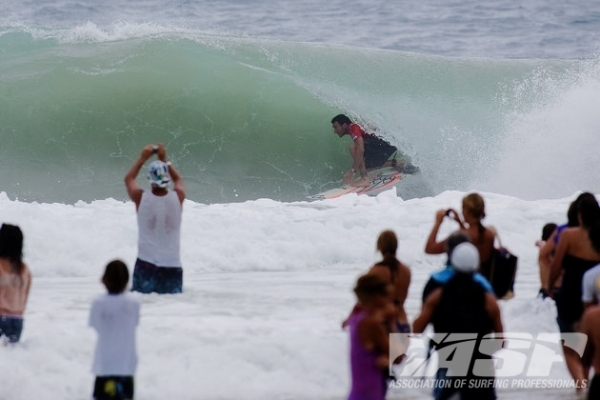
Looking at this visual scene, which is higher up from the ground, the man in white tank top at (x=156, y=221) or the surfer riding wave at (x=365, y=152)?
the surfer riding wave at (x=365, y=152)

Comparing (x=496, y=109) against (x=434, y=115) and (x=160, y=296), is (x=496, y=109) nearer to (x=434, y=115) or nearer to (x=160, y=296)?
(x=434, y=115)

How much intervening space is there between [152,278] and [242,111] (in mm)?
11272

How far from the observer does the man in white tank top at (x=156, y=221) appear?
8656 millimetres

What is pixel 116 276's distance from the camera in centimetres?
603

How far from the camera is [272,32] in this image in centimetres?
3075

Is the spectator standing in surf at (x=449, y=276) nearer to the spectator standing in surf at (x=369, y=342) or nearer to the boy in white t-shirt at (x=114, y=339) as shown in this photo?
the spectator standing in surf at (x=369, y=342)

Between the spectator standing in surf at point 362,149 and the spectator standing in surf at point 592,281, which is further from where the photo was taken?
the spectator standing in surf at point 362,149

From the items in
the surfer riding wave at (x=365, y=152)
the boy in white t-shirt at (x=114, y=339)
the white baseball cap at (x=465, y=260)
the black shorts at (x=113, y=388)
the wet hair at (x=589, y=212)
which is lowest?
the black shorts at (x=113, y=388)

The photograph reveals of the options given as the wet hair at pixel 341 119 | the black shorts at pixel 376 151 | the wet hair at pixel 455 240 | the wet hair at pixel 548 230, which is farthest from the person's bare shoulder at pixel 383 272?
the wet hair at pixel 341 119

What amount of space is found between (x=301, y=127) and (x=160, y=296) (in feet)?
36.7

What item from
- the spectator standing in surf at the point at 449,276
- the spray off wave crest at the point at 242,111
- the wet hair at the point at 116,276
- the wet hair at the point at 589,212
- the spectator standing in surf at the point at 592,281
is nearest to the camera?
the spectator standing in surf at the point at 449,276

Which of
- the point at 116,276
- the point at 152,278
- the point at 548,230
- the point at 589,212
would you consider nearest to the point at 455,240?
the point at 589,212

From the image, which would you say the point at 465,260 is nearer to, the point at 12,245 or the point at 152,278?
the point at 12,245

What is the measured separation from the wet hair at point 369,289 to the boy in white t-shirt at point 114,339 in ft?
4.06
